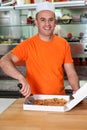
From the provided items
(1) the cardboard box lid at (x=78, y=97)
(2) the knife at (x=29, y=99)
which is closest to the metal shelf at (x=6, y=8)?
(2) the knife at (x=29, y=99)

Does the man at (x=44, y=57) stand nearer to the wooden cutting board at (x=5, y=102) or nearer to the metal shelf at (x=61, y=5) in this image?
the metal shelf at (x=61, y=5)

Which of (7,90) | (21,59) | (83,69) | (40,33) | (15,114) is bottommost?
(7,90)

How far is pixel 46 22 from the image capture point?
201cm

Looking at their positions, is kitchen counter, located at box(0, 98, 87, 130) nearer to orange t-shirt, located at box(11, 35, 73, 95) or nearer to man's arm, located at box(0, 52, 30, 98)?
man's arm, located at box(0, 52, 30, 98)

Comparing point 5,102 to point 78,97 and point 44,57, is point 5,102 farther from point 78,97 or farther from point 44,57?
point 78,97

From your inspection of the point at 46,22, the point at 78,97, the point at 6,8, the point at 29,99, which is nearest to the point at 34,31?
the point at 6,8

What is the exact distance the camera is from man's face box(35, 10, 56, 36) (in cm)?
201

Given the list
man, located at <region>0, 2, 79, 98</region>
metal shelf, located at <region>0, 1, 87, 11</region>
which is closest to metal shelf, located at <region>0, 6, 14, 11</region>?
metal shelf, located at <region>0, 1, 87, 11</region>

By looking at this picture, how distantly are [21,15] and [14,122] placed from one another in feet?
6.48

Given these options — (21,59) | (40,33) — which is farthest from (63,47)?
(21,59)

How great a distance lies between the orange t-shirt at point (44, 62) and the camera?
199cm

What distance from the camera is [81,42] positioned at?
2.94 m

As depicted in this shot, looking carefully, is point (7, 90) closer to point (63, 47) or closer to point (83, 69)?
point (83, 69)

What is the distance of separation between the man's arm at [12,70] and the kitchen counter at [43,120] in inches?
5.1
